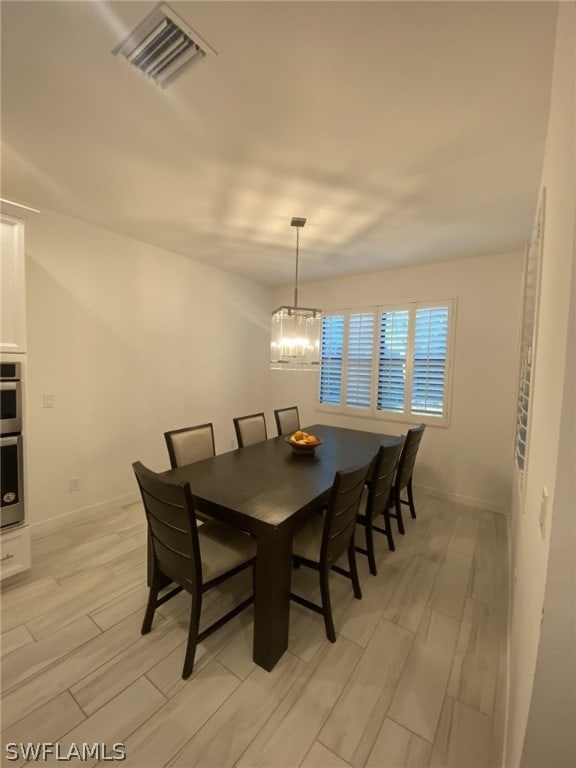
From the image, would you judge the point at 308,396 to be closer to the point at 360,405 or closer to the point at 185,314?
the point at 360,405

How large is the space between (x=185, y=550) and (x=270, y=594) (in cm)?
47

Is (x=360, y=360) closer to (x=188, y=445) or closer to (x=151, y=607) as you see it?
(x=188, y=445)

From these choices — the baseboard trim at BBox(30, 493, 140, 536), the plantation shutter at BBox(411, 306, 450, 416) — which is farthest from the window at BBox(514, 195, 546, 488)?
the baseboard trim at BBox(30, 493, 140, 536)

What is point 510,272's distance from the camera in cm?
318

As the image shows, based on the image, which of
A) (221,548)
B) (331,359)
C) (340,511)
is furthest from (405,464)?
(331,359)

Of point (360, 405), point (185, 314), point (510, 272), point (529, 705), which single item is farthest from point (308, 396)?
point (529, 705)

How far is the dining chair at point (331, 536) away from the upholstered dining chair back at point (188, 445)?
3.43 ft

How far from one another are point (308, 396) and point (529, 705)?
396 centimetres

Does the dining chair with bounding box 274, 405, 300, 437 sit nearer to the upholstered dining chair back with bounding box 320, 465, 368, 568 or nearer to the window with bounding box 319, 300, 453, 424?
the window with bounding box 319, 300, 453, 424

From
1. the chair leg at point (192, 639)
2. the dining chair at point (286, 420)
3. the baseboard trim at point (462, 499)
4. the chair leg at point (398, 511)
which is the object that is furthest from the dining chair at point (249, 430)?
the baseboard trim at point (462, 499)

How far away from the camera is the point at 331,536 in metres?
1.73

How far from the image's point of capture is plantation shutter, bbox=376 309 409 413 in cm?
387

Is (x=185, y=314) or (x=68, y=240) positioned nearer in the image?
(x=68, y=240)

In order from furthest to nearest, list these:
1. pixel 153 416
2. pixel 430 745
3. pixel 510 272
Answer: pixel 153 416, pixel 510 272, pixel 430 745
